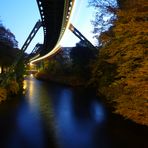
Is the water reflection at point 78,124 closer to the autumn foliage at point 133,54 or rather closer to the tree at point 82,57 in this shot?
the autumn foliage at point 133,54

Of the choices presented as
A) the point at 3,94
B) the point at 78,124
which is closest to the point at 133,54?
the point at 78,124

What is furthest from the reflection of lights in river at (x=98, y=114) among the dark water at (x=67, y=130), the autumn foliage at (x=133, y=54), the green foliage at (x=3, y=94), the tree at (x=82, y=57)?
the tree at (x=82, y=57)

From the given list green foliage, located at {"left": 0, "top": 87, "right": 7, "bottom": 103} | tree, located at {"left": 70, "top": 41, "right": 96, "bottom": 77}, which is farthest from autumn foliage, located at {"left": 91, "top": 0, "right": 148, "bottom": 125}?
tree, located at {"left": 70, "top": 41, "right": 96, "bottom": 77}

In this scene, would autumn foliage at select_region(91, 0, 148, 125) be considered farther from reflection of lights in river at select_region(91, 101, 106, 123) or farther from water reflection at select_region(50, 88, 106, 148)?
reflection of lights in river at select_region(91, 101, 106, 123)

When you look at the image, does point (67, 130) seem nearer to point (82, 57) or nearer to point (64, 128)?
point (64, 128)

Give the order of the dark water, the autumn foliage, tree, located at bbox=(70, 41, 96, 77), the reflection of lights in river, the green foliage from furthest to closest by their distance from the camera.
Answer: tree, located at bbox=(70, 41, 96, 77) < the green foliage < the reflection of lights in river < the autumn foliage < the dark water

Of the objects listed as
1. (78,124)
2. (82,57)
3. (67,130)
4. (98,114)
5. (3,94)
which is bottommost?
(98,114)

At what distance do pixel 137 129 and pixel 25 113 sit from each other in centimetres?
906

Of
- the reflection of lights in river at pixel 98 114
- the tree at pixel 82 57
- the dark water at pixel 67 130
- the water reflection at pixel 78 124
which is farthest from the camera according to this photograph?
the tree at pixel 82 57

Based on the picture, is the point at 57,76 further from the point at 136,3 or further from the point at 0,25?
the point at 136,3

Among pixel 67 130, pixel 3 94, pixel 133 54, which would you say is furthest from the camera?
Result: pixel 3 94

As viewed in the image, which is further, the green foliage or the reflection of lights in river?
the green foliage

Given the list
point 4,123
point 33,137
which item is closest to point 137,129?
Answer: point 33,137

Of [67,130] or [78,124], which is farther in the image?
[78,124]
